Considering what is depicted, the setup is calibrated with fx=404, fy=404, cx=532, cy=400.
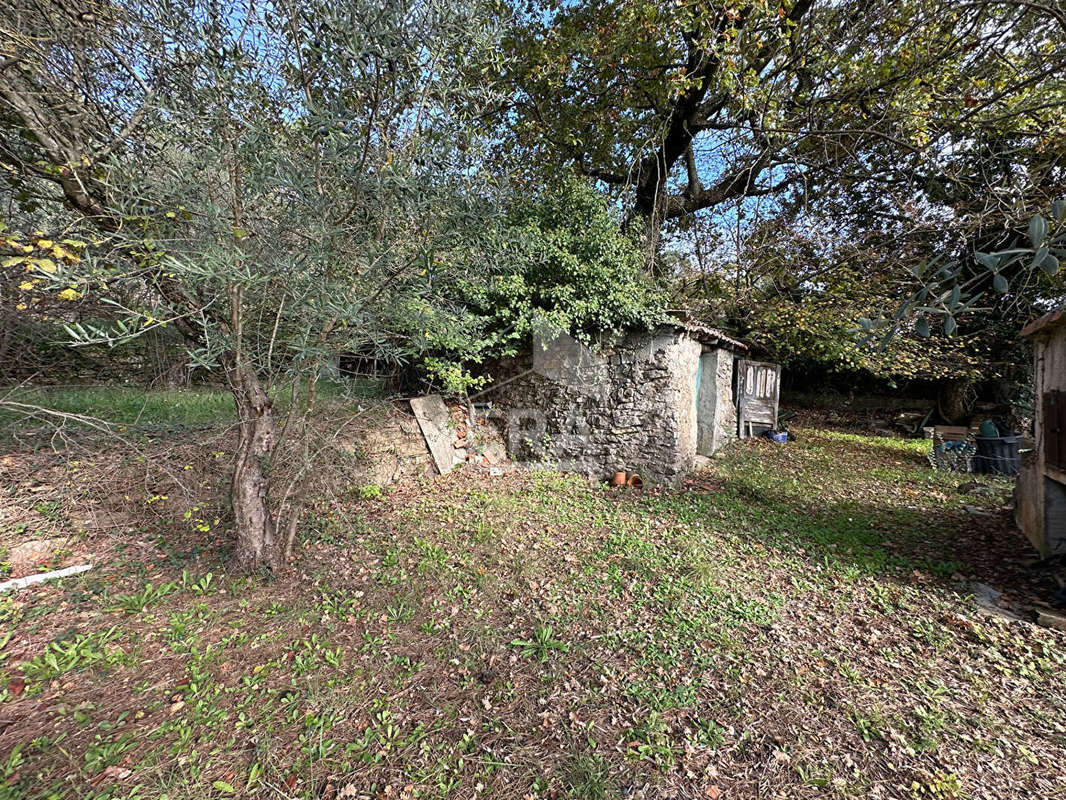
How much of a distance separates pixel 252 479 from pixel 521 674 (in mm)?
2730

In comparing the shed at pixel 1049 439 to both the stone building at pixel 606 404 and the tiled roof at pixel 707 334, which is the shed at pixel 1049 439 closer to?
the tiled roof at pixel 707 334

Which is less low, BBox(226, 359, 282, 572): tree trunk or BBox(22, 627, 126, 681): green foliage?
BBox(226, 359, 282, 572): tree trunk

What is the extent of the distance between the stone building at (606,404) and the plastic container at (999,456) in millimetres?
6019

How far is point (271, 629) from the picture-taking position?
3008 millimetres

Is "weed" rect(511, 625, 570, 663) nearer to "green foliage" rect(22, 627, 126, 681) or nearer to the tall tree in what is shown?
"green foliage" rect(22, 627, 126, 681)

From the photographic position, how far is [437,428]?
6523mm

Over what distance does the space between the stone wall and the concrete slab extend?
95 cm

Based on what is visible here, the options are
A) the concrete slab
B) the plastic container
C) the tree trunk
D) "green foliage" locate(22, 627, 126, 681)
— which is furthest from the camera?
the plastic container

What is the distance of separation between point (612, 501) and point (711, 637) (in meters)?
2.75

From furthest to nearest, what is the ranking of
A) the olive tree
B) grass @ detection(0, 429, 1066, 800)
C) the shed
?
the shed
the olive tree
grass @ detection(0, 429, 1066, 800)

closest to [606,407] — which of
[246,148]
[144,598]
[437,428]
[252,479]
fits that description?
[437,428]

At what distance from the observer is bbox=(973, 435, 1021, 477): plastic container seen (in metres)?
7.74

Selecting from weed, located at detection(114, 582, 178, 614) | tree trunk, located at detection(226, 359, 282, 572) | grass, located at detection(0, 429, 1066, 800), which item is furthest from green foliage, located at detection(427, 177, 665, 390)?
weed, located at detection(114, 582, 178, 614)

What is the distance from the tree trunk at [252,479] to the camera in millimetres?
3418
